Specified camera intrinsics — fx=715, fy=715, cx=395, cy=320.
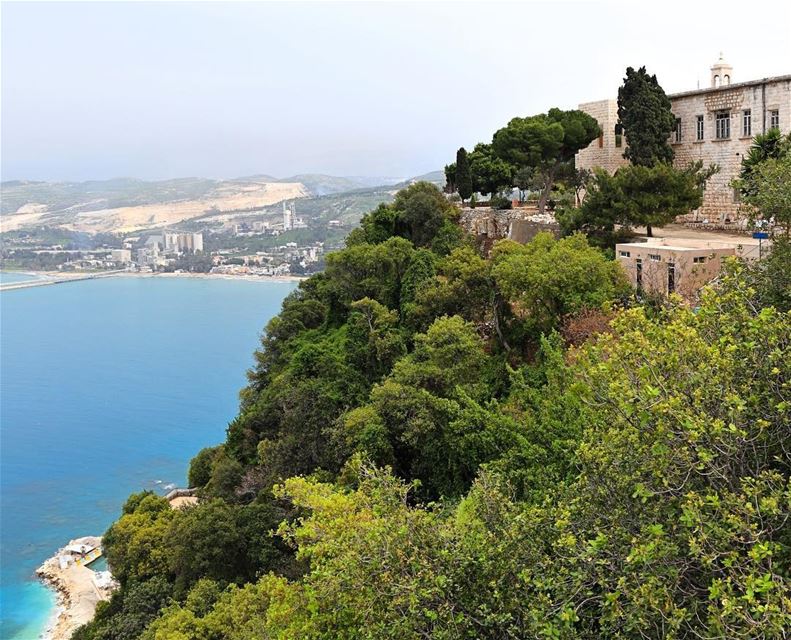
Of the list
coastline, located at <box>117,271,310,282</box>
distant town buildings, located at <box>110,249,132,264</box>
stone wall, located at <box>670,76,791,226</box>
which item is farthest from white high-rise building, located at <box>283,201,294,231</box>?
stone wall, located at <box>670,76,791,226</box>

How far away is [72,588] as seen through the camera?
71.9 feet

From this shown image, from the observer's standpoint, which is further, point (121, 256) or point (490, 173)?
point (121, 256)

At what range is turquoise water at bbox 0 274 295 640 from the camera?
2694 cm

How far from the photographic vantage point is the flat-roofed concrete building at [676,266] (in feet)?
40.9

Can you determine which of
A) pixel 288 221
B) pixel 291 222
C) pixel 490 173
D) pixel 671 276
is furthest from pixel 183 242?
pixel 671 276

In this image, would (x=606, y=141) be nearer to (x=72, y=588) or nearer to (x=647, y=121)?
(x=647, y=121)

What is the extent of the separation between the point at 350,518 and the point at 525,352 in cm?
764

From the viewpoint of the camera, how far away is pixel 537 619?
427 centimetres

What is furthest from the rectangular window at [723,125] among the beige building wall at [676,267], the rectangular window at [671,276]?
the rectangular window at [671,276]

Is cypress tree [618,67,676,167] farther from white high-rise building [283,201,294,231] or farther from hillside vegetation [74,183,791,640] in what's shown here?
white high-rise building [283,201,294,231]

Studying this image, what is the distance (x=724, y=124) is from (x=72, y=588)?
22808mm

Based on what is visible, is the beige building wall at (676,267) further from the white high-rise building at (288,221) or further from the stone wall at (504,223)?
the white high-rise building at (288,221)

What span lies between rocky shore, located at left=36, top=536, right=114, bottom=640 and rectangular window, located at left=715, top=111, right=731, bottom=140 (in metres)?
20.1

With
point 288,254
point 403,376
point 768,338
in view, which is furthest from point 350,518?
point 288,254
